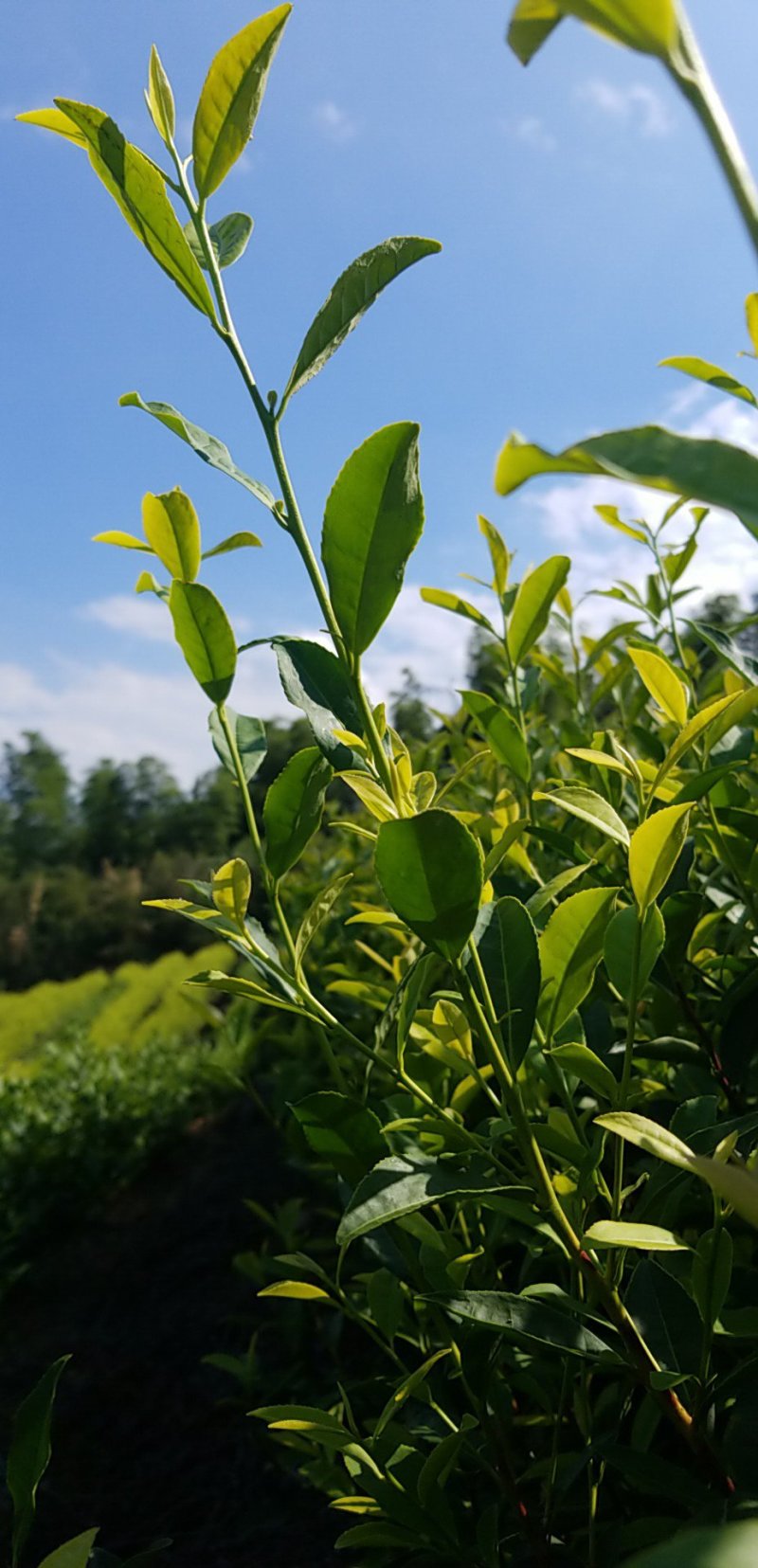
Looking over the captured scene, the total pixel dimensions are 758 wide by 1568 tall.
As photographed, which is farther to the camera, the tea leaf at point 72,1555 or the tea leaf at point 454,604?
the tea leaf at point 454,604

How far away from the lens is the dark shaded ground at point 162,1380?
7.11ft

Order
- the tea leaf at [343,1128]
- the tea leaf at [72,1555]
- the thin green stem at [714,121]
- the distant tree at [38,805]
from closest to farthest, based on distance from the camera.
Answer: the thin green stem at [714,121] < the tea leaf at [72,1555] < the tea leaf at [343,1128] < the distant tree at [38,805]

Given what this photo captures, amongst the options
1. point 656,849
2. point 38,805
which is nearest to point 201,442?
point 656,849

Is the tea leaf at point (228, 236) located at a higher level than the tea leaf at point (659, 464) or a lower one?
higher

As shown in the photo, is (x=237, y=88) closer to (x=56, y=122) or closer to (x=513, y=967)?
(x=56, y=122)

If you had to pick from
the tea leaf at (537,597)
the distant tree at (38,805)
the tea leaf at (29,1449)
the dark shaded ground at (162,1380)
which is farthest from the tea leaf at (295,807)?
the distant tree at (38,805)

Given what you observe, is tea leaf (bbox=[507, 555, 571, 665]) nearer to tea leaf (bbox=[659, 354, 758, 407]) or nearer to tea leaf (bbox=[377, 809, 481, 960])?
tea leaf (bbox=[659, 354, 758, 407])

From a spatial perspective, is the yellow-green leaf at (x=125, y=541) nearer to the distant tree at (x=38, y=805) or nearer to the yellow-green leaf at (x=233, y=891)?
the yellow-green leaf at (x=233, y=891)

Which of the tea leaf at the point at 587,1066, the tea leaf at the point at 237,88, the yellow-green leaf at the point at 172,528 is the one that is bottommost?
the tea leaf at the point at 587,1066

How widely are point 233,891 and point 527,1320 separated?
Result: 38 centimetres

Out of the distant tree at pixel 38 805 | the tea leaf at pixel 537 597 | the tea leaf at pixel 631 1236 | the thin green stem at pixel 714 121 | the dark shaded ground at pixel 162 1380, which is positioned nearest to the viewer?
the thin green stem at pixel 714 121

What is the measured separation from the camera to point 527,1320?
2.11 ft

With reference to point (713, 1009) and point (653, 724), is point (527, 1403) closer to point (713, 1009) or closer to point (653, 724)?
point (713, 1009)

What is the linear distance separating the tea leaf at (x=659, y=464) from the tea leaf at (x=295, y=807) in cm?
44
